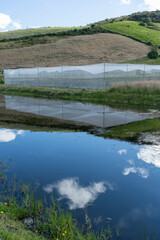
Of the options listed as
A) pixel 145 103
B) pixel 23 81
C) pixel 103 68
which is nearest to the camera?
pixel 145 103

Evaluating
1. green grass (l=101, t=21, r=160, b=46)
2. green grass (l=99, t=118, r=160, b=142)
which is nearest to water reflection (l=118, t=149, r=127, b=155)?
green grass (l=99, t=118, r=160, b=142)

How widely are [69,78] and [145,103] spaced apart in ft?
34.4

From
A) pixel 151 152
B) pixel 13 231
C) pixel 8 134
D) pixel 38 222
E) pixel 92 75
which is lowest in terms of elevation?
pixel 8 134

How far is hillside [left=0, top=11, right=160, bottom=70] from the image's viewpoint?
5609 cm

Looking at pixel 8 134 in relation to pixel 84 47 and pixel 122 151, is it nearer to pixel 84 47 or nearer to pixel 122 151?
pixel 122 151

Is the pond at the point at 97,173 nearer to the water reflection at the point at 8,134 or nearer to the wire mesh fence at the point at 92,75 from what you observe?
the water reflection at the point at 8,134

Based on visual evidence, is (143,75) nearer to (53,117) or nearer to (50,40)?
(53,117)

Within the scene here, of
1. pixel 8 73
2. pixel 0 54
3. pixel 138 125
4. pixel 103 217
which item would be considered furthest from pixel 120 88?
pixel 0 54

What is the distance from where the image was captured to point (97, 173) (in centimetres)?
549

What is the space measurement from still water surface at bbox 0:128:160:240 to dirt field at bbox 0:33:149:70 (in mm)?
45773

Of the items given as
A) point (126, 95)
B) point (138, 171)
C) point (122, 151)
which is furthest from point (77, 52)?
point (138, 171)

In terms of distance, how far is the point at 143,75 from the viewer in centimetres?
2283

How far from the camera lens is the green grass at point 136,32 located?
2758 inches

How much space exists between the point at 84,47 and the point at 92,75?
42.0 m
